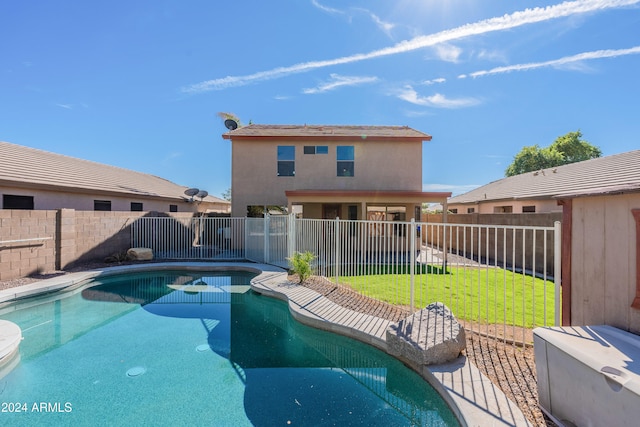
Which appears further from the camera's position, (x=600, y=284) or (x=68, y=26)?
(x=68, y=26)

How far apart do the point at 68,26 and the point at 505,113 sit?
22.2 metres

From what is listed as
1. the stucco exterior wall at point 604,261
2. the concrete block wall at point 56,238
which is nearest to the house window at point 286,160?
the concrete block wall at point 56,238

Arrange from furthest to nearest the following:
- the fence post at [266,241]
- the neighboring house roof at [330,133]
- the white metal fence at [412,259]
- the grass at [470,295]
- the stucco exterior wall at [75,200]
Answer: the neighboring house roof at [330,133]
the fence post at [266,241]
the stucco exterior wall at [75,200]
the grass at [470,295]
the white metal fence at [412,259]

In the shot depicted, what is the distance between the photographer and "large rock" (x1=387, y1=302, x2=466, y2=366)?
151 inches

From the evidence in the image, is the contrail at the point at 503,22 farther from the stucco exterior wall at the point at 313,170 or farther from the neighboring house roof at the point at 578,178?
the neighboring house roof at the point at 578,178

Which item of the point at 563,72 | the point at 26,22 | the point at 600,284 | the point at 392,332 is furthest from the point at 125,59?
the point at 563,72

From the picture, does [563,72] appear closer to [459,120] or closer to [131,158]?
[459,120]

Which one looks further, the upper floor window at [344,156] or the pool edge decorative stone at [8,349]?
the upper floor window at [344,156]

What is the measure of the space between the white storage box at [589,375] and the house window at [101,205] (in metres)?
17.8

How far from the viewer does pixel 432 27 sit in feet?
32.8

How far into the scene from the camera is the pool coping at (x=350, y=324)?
2.89 meters

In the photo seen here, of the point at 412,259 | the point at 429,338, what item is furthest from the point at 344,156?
the point at 429,338

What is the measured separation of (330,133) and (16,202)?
13.8 meters

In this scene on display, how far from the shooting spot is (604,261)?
124 inches
